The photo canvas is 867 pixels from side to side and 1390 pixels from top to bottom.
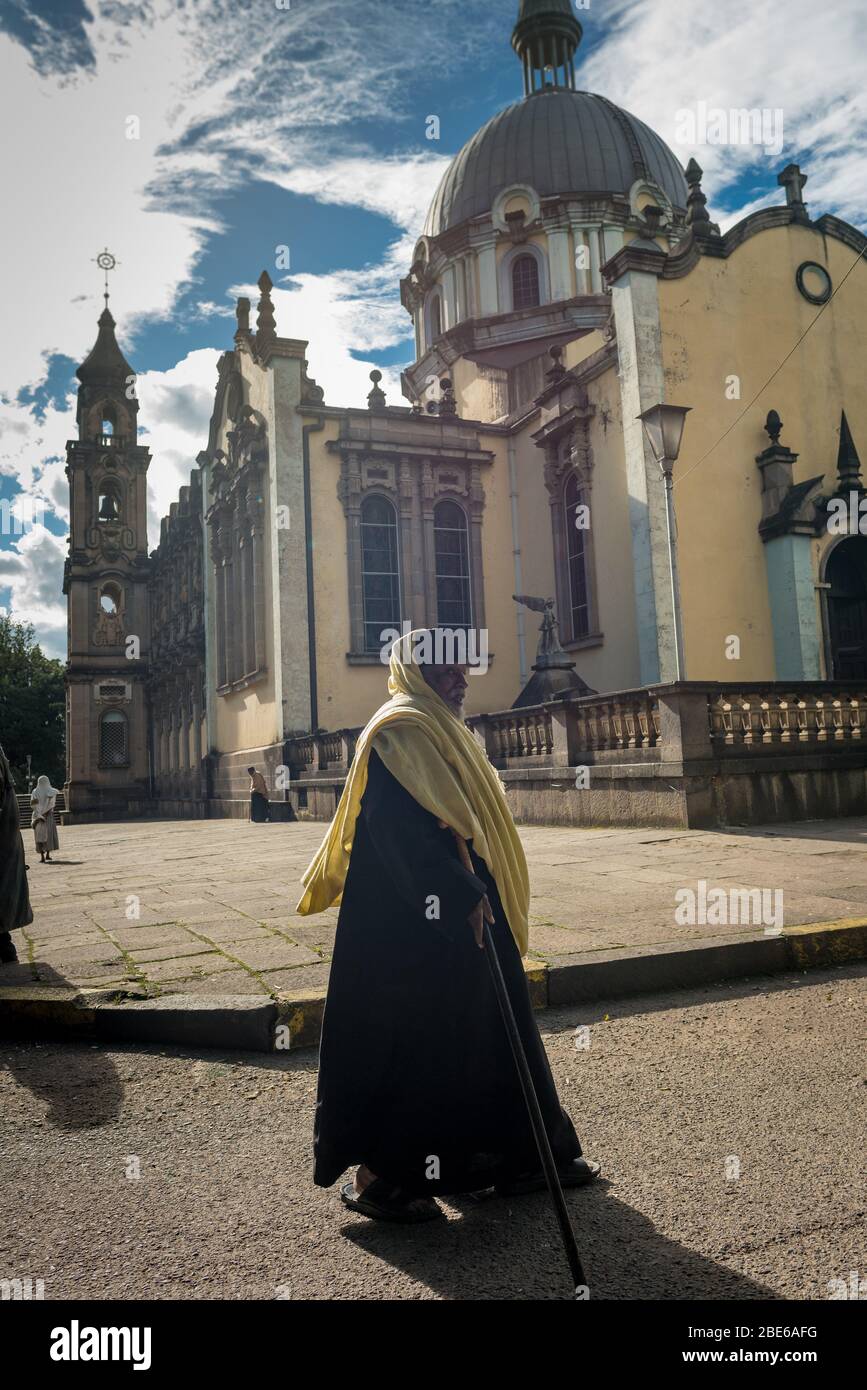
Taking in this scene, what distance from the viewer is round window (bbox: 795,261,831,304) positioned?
1791 centimetres

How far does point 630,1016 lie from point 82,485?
151 ft

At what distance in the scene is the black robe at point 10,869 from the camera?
5.69 metres

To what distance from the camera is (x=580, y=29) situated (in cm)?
3184

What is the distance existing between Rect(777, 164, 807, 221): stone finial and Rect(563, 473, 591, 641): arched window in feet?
20.8

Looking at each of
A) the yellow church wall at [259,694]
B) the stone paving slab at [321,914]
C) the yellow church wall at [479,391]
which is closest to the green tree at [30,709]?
the yellow church wall at [259,694]

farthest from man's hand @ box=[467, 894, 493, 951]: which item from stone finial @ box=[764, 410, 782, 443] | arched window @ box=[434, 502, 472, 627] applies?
arched window @ box=[434, 502, 472, 627]

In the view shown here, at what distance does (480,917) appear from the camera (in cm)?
272

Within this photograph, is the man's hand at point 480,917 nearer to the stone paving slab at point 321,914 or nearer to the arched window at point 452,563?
the stone paving slab at point 321,914

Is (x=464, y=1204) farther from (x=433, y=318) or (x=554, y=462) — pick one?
(x=433, y=318)

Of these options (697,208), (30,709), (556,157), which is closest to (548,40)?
(556,157)

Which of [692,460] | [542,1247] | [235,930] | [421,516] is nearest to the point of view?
[542,1247]

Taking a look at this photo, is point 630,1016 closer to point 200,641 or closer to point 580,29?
point 200,641

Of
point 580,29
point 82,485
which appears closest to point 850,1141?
Answer: point 580,29
